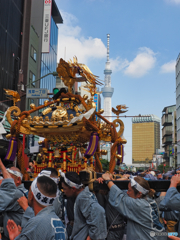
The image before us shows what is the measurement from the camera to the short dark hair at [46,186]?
2527 millimetres

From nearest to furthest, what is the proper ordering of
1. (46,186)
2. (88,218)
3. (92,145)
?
(46,186)
(88,218)
(92,145)

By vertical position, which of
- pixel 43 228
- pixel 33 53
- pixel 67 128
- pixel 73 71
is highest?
pixel 33 53

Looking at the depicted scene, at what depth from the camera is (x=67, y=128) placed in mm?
8383

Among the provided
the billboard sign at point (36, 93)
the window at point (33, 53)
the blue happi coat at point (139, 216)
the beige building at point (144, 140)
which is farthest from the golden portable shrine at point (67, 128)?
the beige building at point (144, 140)

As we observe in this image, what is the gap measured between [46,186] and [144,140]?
158681 millimetres

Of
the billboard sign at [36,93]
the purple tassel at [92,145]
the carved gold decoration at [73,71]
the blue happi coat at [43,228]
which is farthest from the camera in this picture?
the billboard sign at [36,93]

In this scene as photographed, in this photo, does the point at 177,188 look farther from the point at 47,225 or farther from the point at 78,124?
the point at 78,124

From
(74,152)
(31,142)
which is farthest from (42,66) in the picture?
(74,152)

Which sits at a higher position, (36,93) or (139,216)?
(36,93)

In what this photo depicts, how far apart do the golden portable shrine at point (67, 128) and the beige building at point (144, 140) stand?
150408mm

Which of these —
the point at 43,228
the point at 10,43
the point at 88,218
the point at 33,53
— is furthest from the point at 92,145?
the point at 33,53

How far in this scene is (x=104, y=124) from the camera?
30.7 feet

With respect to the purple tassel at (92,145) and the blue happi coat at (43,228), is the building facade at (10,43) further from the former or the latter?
the blue happi coat at (43,228)

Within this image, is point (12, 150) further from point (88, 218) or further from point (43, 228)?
point (43, 228)
